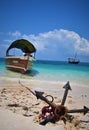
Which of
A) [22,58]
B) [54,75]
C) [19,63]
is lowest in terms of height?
[54,75]

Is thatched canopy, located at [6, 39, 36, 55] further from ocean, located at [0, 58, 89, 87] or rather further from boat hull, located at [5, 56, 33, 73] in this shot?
ocean, located at [0, 58, 89, 87]

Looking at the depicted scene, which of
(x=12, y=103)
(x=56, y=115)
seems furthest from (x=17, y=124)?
(x=12, y=103)

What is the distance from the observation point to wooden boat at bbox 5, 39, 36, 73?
2097 cm

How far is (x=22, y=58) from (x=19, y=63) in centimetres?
83

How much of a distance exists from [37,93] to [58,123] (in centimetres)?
84

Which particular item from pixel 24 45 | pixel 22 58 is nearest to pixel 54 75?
pixel 22 58

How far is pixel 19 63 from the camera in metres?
21.6

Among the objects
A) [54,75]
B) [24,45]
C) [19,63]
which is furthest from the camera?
[24,45]

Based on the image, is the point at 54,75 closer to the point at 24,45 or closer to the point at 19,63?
Answer: the point at 19,63

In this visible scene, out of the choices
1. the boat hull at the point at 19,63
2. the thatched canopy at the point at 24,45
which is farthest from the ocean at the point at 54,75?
the thatched canopy at the point at 24,45

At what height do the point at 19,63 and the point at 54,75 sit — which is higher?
the point at 19,63

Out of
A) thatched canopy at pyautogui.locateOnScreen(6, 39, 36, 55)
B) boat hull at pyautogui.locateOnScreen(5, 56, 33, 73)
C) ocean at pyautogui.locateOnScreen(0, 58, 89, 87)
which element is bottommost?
ocean at pyautogui.locateOnScreen(0, 58, 89, 87)

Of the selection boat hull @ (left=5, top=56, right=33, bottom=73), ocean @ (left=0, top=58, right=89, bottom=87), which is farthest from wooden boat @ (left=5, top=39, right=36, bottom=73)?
ocean @ (left=0, top=58, right=89, bottom=87)

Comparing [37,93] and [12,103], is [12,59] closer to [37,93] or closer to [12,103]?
[12,103]
